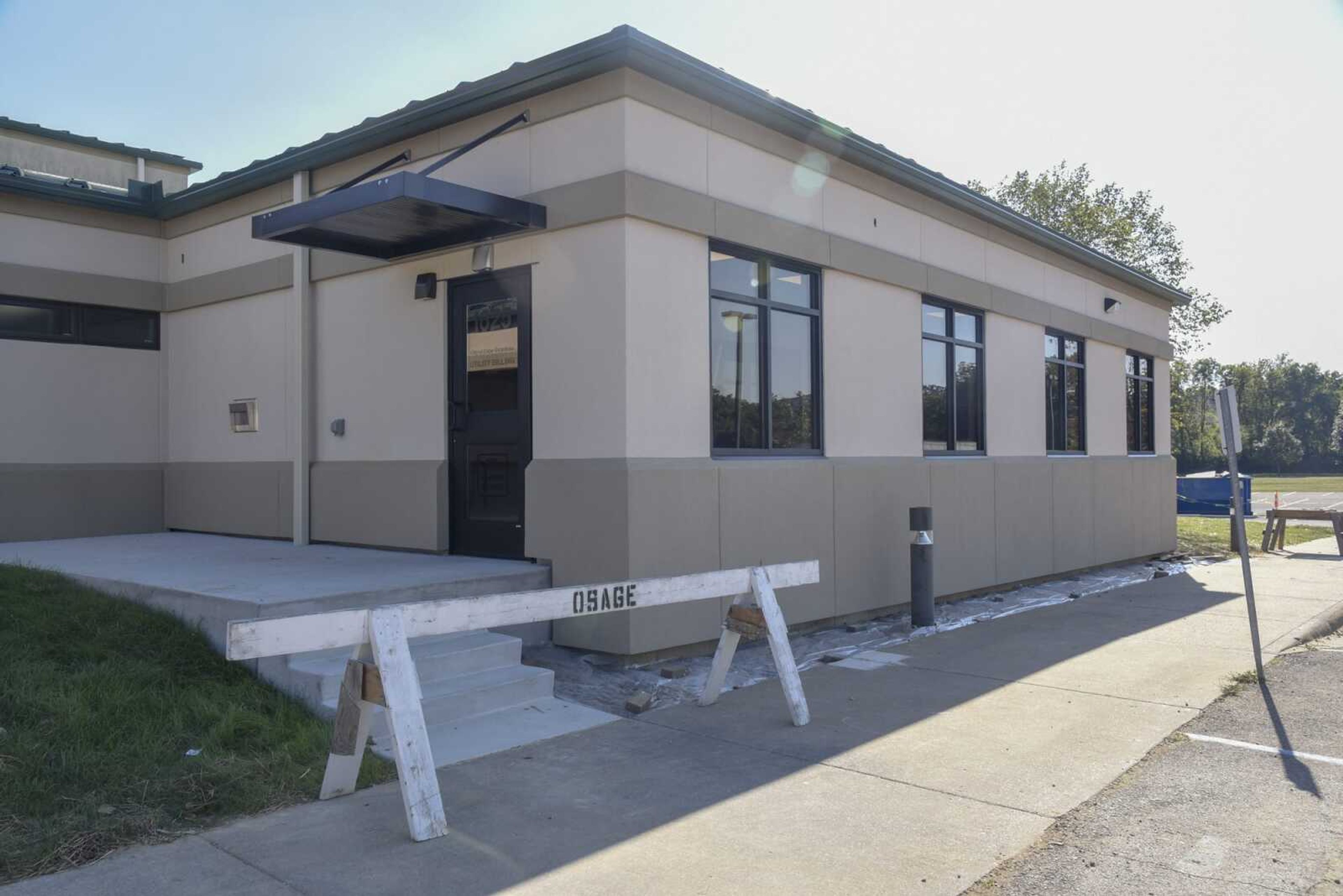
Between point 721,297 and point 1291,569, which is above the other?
point 721,297

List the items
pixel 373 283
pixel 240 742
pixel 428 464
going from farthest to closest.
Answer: pixel 373 283 < pixel 428 464 < pixel 240 742

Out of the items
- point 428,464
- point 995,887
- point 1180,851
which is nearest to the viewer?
point 995,887

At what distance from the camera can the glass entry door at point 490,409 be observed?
8250 millimetres

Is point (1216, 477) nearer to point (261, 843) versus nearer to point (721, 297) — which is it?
point (721, 297)

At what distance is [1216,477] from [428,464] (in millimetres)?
27901

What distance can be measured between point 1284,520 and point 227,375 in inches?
643

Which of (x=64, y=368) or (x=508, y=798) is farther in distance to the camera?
(x=64, y=368)

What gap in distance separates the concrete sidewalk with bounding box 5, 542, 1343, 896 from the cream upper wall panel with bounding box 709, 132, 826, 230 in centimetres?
386

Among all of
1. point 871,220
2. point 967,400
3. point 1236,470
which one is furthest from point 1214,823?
point 967,400

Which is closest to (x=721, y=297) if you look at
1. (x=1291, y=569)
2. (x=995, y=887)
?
(x=995, y=887)

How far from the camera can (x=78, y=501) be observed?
11.0m

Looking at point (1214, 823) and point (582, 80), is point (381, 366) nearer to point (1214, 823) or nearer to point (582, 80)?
point (582, 80)

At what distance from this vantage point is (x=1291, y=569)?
14.3 m

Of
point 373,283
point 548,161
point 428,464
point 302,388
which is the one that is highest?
point 548,161
